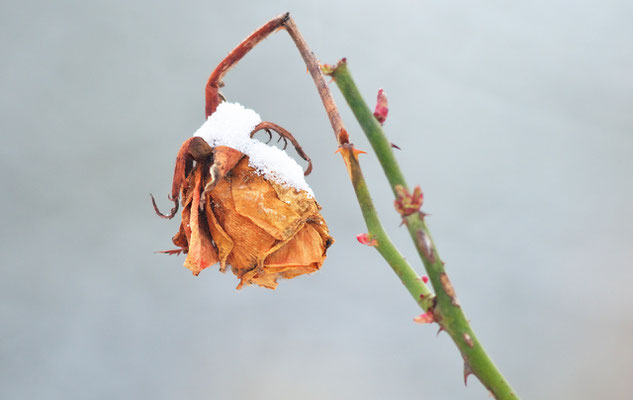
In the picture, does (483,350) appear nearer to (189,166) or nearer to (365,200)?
(365,200)

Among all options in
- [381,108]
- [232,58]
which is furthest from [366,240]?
[232,58]

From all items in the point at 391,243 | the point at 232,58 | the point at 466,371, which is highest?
the point at 232,58

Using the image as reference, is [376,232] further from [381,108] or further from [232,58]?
[232,58]

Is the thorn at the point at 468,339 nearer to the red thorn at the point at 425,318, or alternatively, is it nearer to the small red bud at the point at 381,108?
the red thorn at the point at 425,318

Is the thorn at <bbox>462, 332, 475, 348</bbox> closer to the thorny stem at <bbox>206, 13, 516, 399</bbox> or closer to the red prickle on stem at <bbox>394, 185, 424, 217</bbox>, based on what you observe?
the thorny stem at <bbox>206, 13, 516, 399</bbox>

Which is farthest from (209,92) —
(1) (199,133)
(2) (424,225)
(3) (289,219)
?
(2) (424,225)

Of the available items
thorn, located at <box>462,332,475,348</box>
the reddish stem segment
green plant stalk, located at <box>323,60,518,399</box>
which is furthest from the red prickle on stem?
the reddish stem segment

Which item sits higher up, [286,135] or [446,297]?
[286,135]
